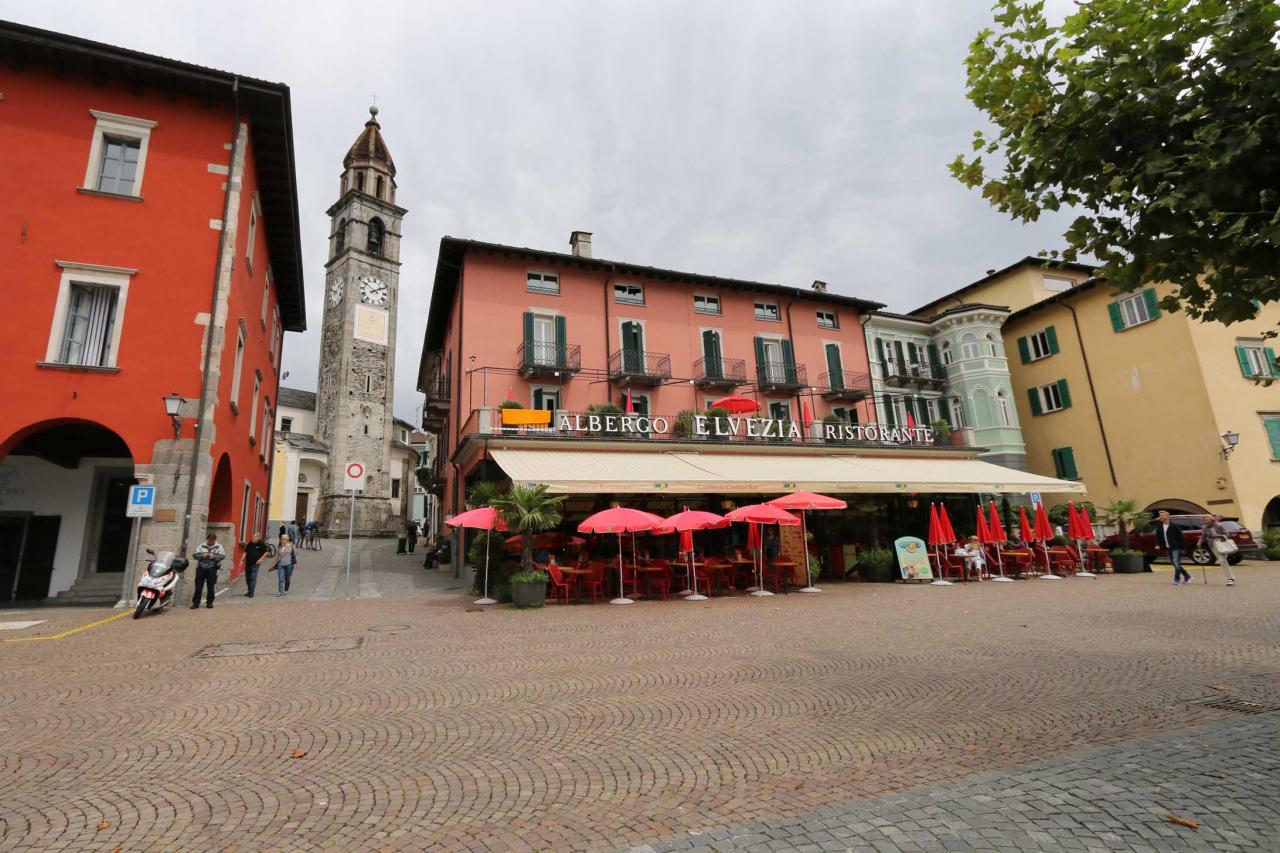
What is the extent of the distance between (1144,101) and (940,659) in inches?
218

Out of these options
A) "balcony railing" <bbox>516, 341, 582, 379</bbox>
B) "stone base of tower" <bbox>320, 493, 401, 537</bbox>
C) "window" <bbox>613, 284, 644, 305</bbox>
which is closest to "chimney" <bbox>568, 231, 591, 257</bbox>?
"window" <bbox>613, 284, 644, 305</bbox>

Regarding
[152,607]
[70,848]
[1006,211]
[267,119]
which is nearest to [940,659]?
[1006,211]

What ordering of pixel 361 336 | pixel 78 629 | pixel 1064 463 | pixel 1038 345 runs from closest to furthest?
1. pixel 78 629
2. pixel 1064 463
3. pixel 1038 345
4. pixel 361 336

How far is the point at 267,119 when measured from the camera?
15.1 m

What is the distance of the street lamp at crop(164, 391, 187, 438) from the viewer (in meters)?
12.3

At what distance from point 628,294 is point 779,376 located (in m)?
6.88

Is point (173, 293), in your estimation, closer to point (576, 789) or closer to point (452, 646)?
point (452, 646)

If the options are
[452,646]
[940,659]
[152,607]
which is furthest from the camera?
[152,607]

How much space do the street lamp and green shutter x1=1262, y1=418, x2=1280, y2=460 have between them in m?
33.9

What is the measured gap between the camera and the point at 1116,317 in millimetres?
25859

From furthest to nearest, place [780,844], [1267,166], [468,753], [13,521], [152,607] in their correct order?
[13,521] < [152,607] < [468,753] < [1267,166] < [780,844]

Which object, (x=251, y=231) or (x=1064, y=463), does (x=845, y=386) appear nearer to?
(x=1064, y=463)

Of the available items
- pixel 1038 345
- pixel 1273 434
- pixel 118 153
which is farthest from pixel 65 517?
pixel 1273 434

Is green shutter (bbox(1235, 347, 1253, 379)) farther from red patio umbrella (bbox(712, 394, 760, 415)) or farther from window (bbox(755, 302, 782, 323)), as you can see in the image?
red patio umbrella (bbox(712, 394, 760, 415))
